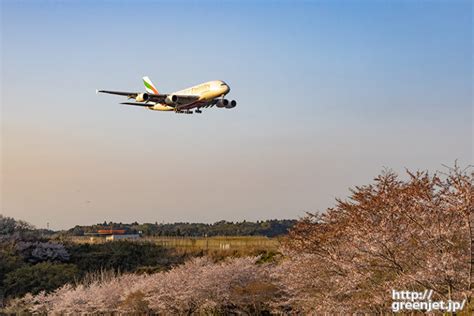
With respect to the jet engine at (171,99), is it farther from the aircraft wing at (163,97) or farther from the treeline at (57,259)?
the treeline at (57,259)

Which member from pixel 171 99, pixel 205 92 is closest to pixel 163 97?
pixel 171 99

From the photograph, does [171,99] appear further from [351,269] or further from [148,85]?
[351,269]

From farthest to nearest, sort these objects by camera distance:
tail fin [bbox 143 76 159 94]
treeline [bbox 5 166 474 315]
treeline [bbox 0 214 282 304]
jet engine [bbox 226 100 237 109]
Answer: tail fin [bbox 143 76 159 94], jet engine [bbox 226 100 237 109], treeline [bbox 0 214 282 304], treeline [bbox 5 166 474 315]

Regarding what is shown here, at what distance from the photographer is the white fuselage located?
44.1 meters

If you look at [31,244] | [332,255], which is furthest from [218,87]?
[332,255]

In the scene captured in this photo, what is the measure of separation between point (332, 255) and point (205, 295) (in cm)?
959

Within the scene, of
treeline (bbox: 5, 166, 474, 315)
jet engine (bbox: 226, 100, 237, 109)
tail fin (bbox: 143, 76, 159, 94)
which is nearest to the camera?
treeline (bbox: 5, 166, 474, 315)

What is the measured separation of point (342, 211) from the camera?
21.6 metres

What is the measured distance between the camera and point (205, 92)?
45406 mm

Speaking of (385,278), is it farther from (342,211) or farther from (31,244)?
(31,244)

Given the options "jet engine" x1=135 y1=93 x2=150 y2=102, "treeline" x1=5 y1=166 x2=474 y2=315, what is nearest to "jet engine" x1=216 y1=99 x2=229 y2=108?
"jet engine" x1=135 y1=93 x2=150 y2=102

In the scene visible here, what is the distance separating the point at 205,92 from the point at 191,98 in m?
1.17

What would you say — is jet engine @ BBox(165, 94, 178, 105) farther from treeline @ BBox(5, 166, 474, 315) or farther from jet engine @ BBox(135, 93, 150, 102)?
treeline @ BBox(5, 166, 474, 315)

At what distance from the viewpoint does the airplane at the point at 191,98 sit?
146ft
